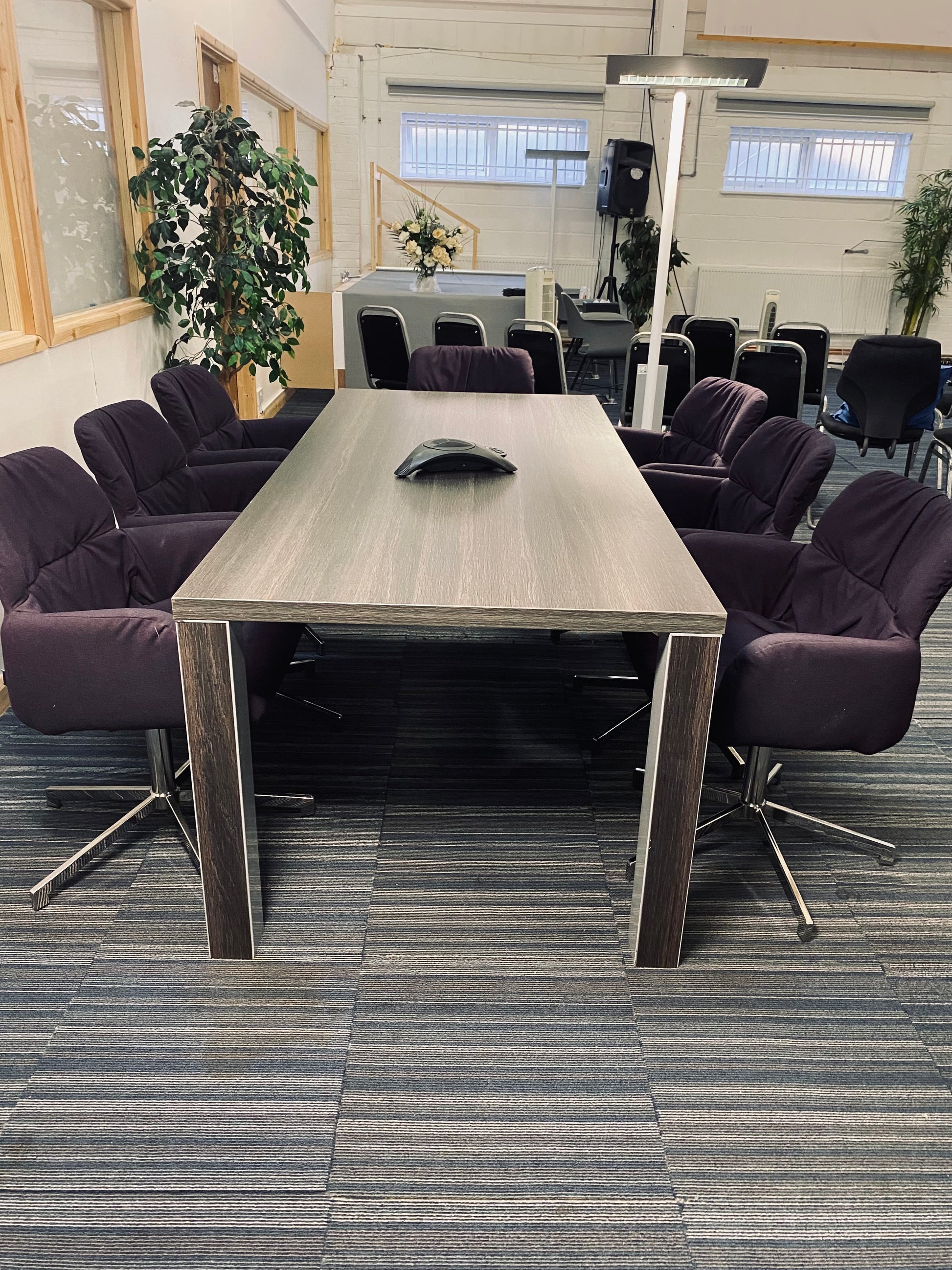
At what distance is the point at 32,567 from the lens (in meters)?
2.08

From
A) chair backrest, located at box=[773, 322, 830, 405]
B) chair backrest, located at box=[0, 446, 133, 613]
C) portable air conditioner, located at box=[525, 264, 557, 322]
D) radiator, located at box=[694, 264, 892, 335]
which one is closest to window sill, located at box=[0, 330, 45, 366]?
chair backrest, located at box=[0, 446, 133, 613]

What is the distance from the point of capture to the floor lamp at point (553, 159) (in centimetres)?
854

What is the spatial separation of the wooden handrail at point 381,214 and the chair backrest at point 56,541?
8.14 metres

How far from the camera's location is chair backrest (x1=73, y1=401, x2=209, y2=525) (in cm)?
257

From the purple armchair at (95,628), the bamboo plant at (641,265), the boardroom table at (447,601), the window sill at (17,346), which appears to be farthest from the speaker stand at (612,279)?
the purple armchair at (95,628)

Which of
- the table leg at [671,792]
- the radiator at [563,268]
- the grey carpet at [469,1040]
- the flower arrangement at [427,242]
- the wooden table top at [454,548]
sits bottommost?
the grey carpet at [469,1040]

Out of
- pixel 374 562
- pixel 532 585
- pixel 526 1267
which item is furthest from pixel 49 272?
pixel 526 1267

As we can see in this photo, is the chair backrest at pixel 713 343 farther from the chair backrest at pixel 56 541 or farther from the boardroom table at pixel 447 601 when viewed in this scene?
the chair backrest at pixel 56 541

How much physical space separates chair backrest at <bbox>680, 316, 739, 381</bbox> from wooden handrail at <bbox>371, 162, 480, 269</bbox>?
4.95m

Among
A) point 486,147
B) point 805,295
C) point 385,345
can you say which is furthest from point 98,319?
point 805,295

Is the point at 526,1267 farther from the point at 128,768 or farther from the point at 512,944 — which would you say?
the point at 128,768

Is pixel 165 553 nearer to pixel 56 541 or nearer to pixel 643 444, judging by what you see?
pixel 56 541

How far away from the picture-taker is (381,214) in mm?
9984

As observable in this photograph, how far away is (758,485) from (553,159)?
743cm
